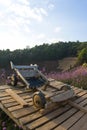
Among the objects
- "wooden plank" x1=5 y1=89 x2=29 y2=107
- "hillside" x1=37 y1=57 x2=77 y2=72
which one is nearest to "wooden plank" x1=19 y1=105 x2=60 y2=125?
"wooden plank" x1=5 y1=89 x2=29 y2=107

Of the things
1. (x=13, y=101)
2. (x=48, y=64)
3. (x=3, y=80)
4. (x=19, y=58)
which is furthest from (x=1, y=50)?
(x=13, y=101)

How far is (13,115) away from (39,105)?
71 cm

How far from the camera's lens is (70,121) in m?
5.53

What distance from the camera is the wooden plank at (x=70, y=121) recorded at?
5121mm

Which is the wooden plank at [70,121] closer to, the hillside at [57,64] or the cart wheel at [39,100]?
the cart wheel at [39,100]

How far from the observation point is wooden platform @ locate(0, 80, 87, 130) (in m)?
5.14

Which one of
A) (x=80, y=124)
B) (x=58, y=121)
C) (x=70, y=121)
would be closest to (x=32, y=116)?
(x=58, y=121)

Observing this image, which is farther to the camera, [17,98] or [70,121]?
[17,98]

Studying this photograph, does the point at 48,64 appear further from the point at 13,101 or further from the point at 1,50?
the point at 13,101

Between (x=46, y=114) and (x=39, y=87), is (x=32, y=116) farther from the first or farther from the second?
(x=39, y=87)

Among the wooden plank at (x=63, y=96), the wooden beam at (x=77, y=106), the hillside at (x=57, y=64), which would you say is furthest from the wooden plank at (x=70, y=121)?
the hillside at (x=57, y=64)

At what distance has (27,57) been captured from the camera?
2341 cm

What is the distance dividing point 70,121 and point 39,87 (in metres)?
1.94

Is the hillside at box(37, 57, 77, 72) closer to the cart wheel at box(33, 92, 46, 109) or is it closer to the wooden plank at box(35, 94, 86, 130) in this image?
the wooden plank at box(35, 94, 86, 130)
